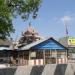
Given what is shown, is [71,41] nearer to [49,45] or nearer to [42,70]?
[49,45]

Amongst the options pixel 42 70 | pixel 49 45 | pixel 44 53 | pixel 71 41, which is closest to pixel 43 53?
pixel 44 53

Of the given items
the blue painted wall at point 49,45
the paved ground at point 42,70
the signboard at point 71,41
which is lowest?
the signboard at point 71,41

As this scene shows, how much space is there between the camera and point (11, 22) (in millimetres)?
32375

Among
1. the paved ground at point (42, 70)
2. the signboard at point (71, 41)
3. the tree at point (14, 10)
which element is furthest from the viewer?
the signboard at point (71, 41)

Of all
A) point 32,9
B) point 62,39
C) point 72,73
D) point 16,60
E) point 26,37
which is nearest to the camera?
point 72,73

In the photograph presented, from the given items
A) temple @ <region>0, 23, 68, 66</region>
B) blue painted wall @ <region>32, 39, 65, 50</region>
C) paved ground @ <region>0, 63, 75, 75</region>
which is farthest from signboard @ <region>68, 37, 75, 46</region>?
paved ground @ <region>0, 63, 75, 75</region>

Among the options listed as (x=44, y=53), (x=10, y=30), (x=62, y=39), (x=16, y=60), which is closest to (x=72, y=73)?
(x=10, y=30)

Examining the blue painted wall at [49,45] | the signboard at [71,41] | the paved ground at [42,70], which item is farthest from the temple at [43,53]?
the signboard at [71,41]

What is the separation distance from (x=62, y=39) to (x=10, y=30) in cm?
7495

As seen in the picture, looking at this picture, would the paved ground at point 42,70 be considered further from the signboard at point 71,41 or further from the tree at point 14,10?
the signboard at point 71,41

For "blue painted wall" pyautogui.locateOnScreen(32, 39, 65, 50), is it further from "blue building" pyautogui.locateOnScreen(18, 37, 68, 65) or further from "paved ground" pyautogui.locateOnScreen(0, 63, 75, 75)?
"paved ground" pyautogui.locateOnScreen(0, 63, 75, 75)

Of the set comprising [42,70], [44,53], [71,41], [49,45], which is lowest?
[71,41]

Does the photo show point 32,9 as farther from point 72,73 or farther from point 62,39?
point 62,39

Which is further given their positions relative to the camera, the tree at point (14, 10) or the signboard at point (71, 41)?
the signboard at point (71, 41)
